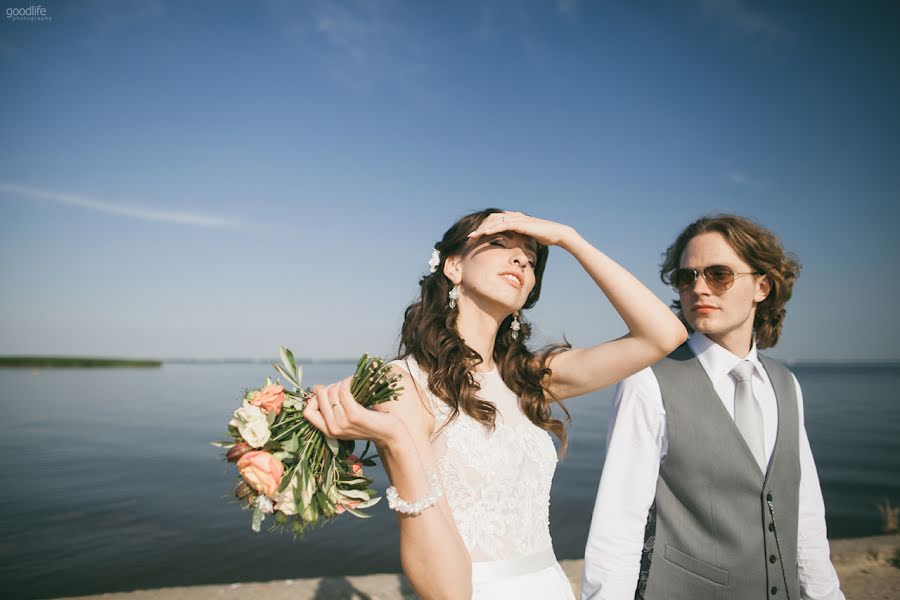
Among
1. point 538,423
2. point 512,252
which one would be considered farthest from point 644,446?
point 512,252

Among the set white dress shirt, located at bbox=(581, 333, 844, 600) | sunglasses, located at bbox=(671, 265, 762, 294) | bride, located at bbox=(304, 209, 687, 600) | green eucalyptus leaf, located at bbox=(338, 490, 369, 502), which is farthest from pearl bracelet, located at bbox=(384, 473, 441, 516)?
sunglasses, located at bbox=(671, 265, 762, 294)

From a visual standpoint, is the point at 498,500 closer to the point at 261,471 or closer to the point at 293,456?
the point at 293,456

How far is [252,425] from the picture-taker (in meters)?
1.83

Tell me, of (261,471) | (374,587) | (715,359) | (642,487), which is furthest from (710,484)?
(374,587)

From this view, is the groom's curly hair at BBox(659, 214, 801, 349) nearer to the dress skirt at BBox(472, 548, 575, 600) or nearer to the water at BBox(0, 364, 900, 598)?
the dress skirt at BBox(472, 548, 575, 600)

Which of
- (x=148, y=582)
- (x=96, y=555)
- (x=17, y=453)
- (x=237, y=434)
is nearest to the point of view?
(x=237, y=434)

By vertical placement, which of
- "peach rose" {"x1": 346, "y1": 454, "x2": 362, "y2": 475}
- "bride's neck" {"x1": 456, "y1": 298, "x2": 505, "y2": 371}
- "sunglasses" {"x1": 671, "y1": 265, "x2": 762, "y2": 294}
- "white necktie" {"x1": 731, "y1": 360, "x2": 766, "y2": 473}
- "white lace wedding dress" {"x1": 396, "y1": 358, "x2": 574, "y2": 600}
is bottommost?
"white lace wedding dress" {"x1": 396, "y1": 358, "x2": 574, "y2": 600}

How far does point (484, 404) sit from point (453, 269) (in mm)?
864

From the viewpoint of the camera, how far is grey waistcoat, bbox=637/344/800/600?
228 centimetres

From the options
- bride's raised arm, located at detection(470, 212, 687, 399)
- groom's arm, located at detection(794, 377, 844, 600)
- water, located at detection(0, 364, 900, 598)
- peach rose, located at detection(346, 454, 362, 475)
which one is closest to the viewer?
peach rose, located at detection(346, 454, 362, 475)

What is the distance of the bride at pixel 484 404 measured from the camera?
1814mm

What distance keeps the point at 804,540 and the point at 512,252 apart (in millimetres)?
2100

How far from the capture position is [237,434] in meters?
1.90

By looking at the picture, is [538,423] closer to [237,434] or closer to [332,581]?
[237,434]
